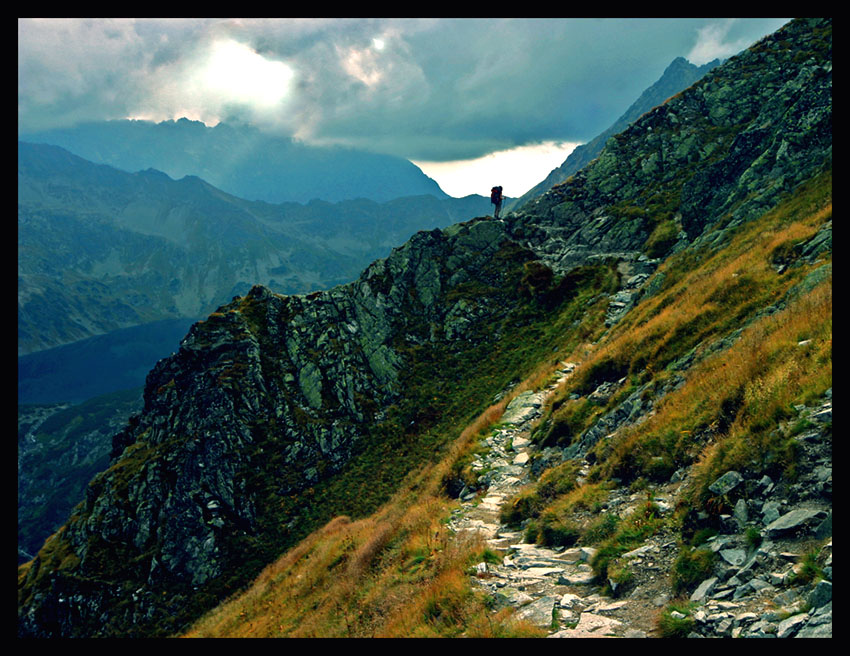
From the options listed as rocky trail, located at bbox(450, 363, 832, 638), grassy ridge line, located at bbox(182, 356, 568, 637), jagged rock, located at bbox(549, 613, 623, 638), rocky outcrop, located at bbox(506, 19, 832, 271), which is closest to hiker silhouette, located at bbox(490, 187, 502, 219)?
rocky outcrop, located at bbox(506, 19, 832, 271)

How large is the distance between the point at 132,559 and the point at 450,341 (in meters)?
36.0

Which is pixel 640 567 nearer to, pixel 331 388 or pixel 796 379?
pixel 796 379

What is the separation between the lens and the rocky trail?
503 cm

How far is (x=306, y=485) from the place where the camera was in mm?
37000

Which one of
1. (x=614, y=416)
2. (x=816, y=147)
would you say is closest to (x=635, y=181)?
(x=816, y=147)

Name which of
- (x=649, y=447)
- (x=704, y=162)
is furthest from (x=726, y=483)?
(x=704, y=162)

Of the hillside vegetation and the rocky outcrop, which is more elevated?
the rocky outcrop

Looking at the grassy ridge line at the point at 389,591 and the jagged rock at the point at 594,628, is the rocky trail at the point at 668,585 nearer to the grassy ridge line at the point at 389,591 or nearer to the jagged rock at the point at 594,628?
the jagged rock at the point at 594,628

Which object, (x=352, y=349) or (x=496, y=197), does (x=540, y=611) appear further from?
(x=496, y=197)

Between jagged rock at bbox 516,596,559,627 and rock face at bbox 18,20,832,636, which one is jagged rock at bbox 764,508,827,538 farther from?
rock face at bbox 18,20,832,636

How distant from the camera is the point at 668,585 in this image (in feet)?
22.1

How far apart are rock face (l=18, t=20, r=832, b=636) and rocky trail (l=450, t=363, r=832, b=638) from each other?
6046 millimetres

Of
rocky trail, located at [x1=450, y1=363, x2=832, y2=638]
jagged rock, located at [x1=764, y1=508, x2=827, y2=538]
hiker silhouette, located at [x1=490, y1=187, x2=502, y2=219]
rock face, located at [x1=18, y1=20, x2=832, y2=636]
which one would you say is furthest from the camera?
hiker silhouette, located at [x1=490, y1=187, x2=502, y2=219]

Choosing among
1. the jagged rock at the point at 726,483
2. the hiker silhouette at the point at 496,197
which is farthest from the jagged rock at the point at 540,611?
the hiker silhouette at the point at 496,197
